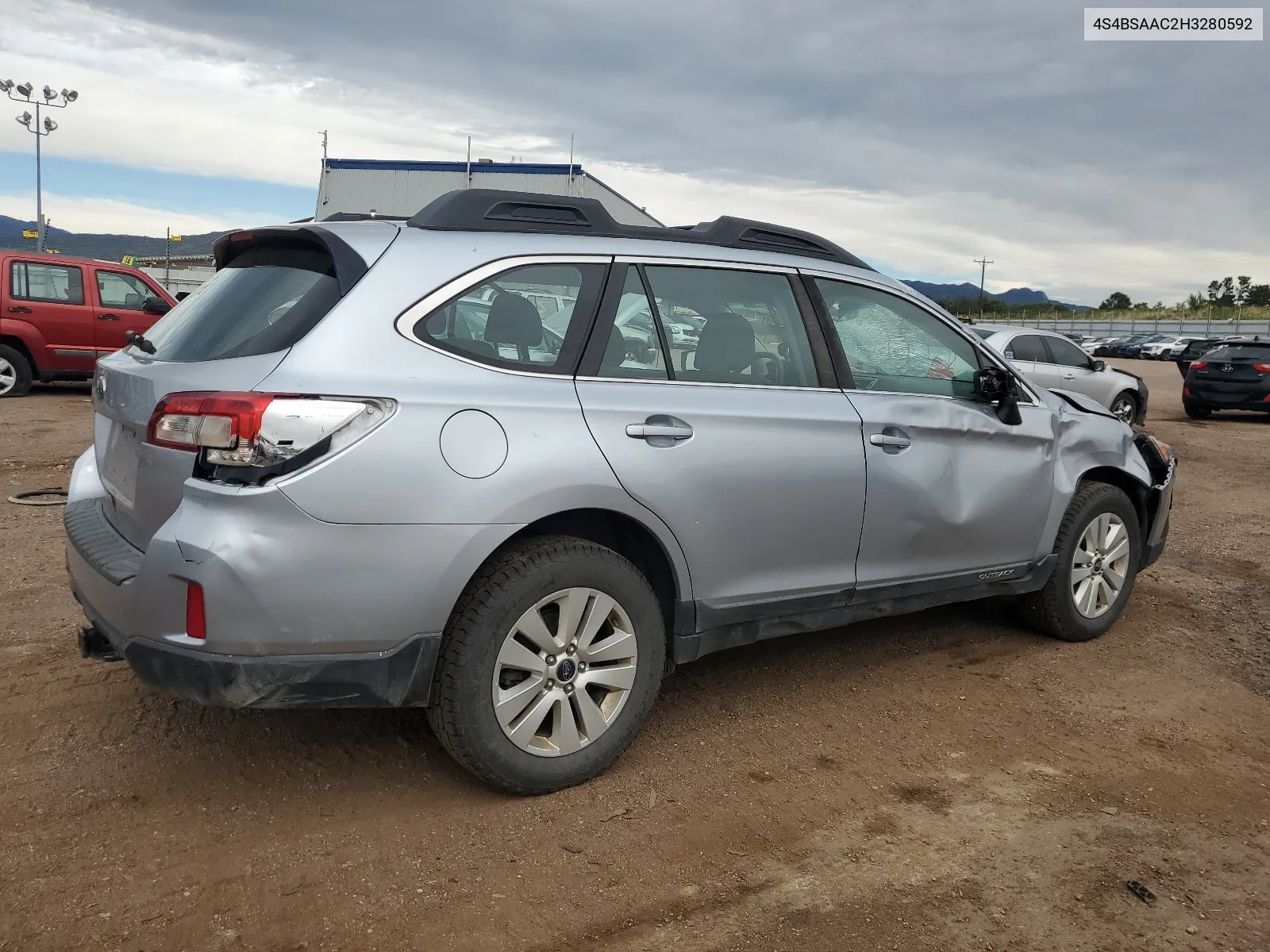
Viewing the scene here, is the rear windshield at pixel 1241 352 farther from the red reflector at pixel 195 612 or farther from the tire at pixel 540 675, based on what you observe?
the red reflector at pixel 195 612

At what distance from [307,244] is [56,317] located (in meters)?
11.8

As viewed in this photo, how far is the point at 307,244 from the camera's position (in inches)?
126

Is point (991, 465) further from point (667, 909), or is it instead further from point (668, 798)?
point (667, 909)

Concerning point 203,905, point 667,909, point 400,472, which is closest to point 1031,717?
point 667,909

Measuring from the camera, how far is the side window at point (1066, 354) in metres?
14.9

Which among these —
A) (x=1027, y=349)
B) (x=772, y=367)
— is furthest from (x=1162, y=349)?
(x=772, y=367)

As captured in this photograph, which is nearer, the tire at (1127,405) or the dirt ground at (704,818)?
the dirt ground at (704,818)

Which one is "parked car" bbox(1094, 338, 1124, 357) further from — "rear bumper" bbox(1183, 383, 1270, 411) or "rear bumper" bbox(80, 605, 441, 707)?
"rear bumper" bbox(80, 605, 441, 707)

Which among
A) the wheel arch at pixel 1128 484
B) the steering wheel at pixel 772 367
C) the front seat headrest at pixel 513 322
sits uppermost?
the front seat headrest at pixel 513 322

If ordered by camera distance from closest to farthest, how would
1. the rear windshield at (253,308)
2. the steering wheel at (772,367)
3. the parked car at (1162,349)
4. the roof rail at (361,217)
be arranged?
the rear windshield at (253,308)
the roof rail at (361,217)
the steering wheel at (772,367)
the parked car at (1162,349)

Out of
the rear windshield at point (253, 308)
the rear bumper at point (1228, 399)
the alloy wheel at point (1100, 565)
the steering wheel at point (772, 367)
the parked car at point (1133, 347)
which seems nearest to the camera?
the rear windshield at point (253, 308)

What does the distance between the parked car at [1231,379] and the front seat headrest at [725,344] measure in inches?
652

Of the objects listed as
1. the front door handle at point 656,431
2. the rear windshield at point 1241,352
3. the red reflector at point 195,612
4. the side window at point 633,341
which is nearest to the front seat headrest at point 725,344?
the side window at point 633,341

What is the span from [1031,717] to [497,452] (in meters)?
2.48
